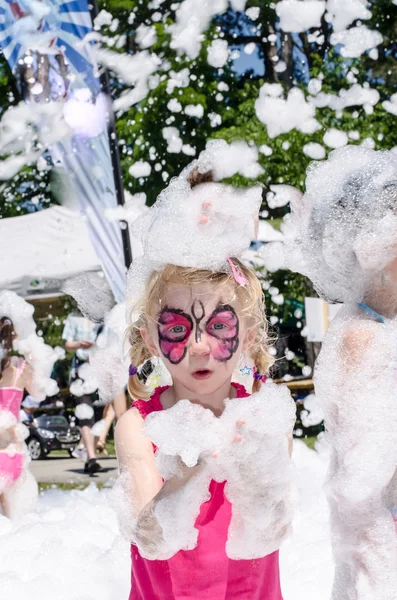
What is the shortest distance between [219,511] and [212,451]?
1.18ft

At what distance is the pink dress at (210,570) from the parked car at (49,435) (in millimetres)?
7186

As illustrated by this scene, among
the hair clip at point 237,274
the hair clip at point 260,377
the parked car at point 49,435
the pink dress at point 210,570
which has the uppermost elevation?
the hair clip at point 237,274

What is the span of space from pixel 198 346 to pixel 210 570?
493mm

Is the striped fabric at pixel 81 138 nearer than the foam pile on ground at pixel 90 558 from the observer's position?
No

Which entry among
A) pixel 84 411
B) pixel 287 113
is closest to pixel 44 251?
pixel 84 411

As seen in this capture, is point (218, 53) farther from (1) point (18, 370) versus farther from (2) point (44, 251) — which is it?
(1) point (18, 370)

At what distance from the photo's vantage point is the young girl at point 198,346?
1879mm

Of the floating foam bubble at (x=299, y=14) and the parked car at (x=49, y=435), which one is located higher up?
the floating foam bubble at (x=299, y=14)

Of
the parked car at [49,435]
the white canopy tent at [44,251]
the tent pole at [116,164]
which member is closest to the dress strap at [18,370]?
the tent pole at [116,164]

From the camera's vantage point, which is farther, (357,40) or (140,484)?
(357,40)

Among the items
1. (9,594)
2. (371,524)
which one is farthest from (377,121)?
(371,524)

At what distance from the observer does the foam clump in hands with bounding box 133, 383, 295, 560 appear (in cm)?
160

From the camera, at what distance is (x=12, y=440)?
497cm

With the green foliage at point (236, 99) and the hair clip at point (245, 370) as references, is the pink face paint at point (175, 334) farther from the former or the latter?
the green foliage at point (236, 99)
